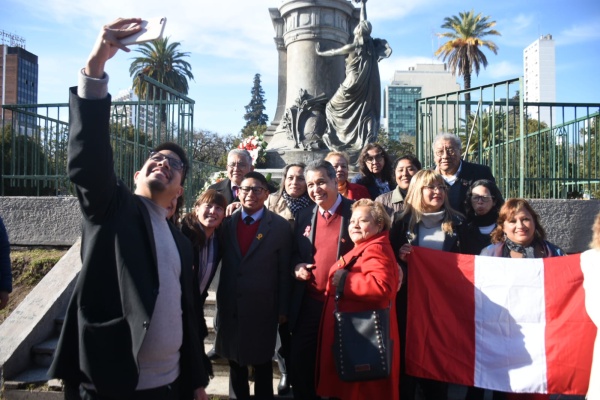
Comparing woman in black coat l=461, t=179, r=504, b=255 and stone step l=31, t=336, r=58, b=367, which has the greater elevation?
woman in black coat l=461, t=179, r=504, b=255

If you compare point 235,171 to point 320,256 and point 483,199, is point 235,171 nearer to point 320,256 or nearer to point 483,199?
point 320,256

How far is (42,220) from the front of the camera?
671 centimetres

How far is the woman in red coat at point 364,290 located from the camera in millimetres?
3457

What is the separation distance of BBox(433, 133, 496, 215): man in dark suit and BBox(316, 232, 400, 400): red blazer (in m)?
1.35

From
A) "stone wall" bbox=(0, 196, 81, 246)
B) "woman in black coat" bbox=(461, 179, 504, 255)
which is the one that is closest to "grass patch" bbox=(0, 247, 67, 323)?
"stone wall" bbox=(0, 196, 81, 246)

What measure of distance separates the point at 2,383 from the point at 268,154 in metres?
6.95

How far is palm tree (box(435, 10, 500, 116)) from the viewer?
42.2 m

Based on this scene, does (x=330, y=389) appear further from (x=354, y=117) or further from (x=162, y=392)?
(x=354, y=117)

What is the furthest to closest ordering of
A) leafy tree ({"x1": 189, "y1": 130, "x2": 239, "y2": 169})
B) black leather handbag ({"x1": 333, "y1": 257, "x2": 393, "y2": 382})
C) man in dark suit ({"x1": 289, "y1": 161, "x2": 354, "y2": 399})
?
leafy tree ({"x1": 189, "y1": 130, "x2": 239, "y2": 169}) → man in dark suit ({"x1": 289, "y1": 161, "x2": 354, "y2": 399}) → black leather handbag ({"x1": 333, "y1": 257, "x2": 393, "y2": 382})

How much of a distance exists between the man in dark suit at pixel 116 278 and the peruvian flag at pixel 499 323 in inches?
86.7

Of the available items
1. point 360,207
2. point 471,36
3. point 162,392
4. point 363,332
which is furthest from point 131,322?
point 471,36

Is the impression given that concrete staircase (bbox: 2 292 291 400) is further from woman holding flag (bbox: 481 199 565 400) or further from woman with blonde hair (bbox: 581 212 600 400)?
woman with blonde hair (bbox: 581 212 600 400)

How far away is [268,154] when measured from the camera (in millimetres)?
10523

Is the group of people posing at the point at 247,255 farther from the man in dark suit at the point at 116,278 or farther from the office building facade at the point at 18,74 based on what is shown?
the office building facade at the point at 18,74
